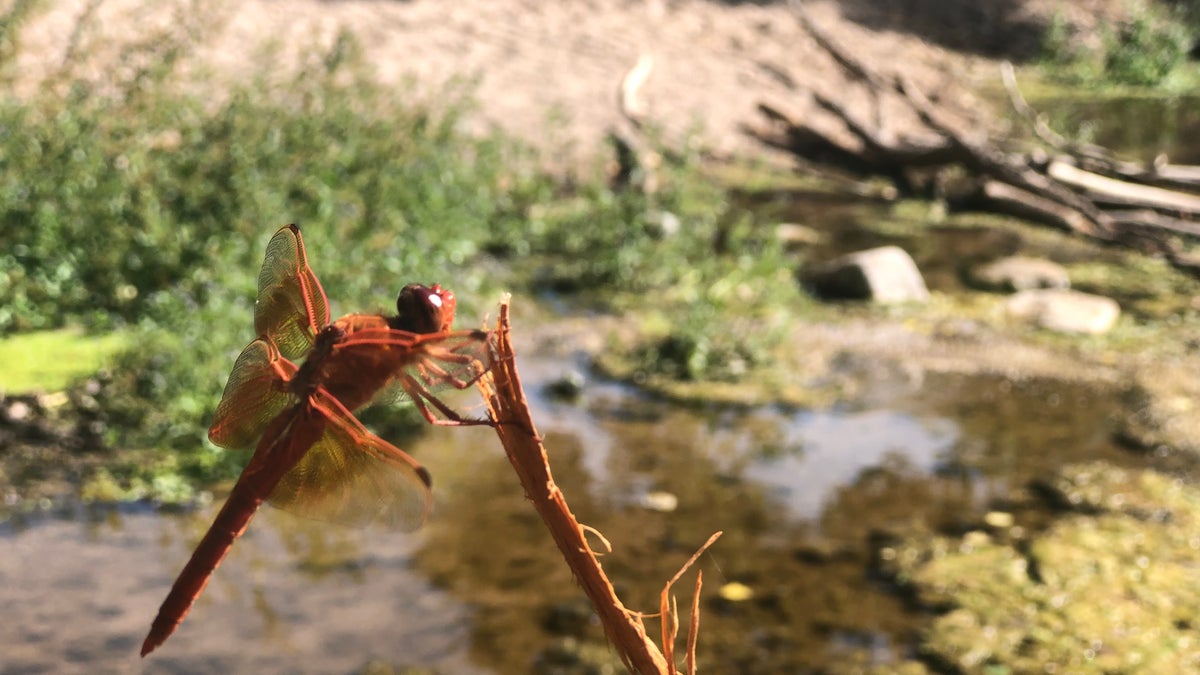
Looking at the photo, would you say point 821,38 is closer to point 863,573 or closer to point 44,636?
point 863,573

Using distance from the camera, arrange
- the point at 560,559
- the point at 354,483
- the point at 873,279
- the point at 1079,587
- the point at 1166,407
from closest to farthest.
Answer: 1. the point at 354,483
2. the point at 1079,587
3. the point at 560,559
4. the point at 1166,407
5. the point at 873,279

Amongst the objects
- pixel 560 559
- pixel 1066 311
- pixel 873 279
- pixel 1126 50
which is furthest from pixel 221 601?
pixel 1126 50

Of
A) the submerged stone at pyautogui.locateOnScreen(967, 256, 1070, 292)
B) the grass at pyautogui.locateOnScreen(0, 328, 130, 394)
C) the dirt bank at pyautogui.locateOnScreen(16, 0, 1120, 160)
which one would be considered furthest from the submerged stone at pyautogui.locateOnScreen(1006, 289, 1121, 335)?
the grass at pyautogui.locateOnScreen(0, 328, 130, 394)

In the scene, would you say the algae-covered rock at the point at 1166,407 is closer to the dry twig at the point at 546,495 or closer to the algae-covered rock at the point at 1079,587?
the algae-covered rock at the point at 1079,587

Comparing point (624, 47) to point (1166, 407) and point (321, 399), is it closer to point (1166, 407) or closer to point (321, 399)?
point (1166, 407)

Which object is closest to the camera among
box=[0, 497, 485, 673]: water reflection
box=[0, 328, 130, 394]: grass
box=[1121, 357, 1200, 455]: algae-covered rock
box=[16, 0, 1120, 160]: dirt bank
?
box=[0, 497, 485, 673]: water reflection

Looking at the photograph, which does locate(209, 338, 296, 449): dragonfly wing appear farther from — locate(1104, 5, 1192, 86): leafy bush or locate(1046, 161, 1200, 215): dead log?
locate(1104, 5, 1192, 86): leafy bush

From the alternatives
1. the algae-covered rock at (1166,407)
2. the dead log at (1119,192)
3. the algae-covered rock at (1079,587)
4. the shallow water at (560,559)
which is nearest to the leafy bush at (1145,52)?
the dead log at (1119,192)
